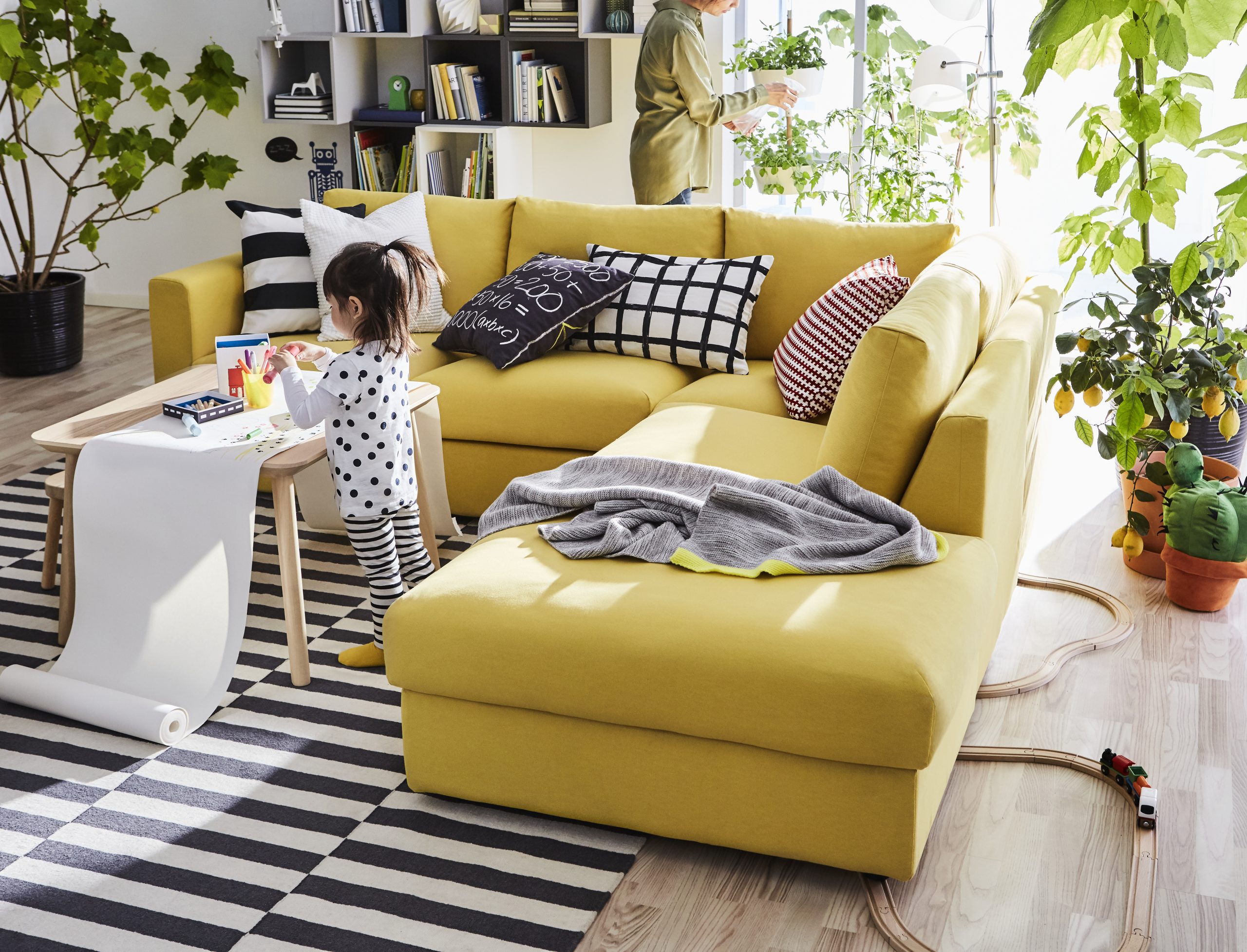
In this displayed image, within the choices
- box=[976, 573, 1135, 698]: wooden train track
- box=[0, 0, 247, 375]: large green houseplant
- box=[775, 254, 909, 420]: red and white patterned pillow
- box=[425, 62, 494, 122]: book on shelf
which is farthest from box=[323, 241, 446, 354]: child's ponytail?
box=[425, 62, 494, 122]: book on shelf

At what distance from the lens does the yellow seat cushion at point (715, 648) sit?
6.16ft

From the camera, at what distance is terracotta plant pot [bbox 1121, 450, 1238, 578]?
314cm

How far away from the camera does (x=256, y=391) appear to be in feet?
9.82

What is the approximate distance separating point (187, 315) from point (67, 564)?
1104 mm

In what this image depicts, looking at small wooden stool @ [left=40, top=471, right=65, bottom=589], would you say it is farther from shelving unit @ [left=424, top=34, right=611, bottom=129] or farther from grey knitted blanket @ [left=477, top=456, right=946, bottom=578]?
shelving unit @ [left=424, top=34, right=611, bottom=129]

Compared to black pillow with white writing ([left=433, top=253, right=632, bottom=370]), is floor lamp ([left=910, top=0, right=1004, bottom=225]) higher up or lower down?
higher up

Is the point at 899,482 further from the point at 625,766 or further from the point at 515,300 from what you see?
the point at 515,300

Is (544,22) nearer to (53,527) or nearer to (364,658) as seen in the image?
(53,527)

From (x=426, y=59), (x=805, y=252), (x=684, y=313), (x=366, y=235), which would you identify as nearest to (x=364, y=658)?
(x=684, y=313)

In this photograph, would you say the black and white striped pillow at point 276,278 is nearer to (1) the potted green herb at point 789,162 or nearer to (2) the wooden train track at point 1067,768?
(1) the potted green herb at point 789,162

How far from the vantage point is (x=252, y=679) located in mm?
2727

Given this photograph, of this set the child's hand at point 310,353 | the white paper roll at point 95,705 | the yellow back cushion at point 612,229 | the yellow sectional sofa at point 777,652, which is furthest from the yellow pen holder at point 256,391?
the yellow back cushion at point 612,229

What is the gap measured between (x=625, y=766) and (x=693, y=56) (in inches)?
116

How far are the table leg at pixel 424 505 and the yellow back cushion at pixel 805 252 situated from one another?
1.11 metres
